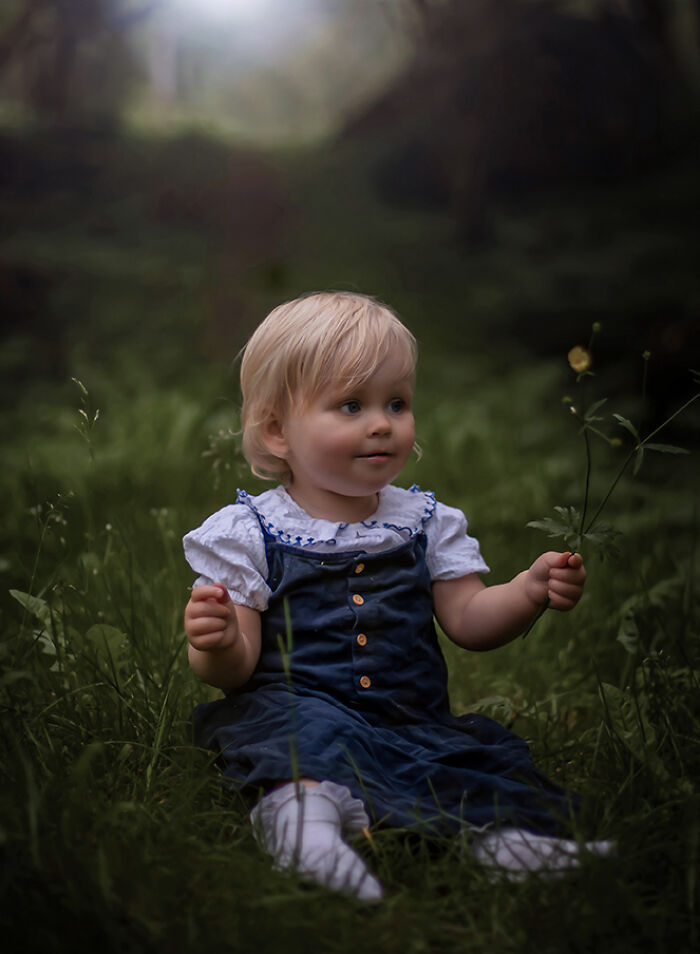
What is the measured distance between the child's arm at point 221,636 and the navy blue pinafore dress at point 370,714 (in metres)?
0.05

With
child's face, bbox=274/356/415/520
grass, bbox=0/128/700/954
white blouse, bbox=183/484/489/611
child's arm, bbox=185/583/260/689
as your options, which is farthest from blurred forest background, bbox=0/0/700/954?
child's face, bbox=274/356/415/520

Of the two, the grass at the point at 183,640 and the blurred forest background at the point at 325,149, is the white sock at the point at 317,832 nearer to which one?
the grass at the point at 183,640

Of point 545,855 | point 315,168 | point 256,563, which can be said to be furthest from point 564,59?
point 545,855

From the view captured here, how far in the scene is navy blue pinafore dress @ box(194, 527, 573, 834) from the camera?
5.00ft

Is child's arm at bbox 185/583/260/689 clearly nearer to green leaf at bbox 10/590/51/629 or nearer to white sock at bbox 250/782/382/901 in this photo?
white sock at bbox 250/782/382/901

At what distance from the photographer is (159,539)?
2.65 m

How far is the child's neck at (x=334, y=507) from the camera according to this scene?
71.0 inches

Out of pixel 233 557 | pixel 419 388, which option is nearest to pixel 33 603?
pixel 233 557

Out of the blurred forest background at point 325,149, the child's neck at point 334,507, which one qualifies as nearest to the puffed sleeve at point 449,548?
the child's neck at point 334,507

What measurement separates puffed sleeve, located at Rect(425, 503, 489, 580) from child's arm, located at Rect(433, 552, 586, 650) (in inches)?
1.0

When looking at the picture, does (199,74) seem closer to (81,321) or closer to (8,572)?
(81,321)

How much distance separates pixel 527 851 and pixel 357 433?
0.78 m

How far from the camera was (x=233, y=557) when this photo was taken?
1.68m

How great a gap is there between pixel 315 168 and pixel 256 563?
511 cm
